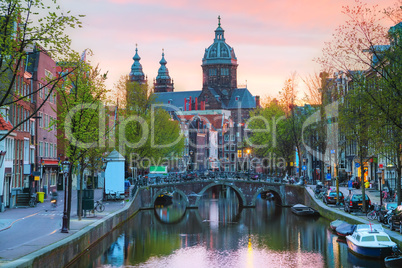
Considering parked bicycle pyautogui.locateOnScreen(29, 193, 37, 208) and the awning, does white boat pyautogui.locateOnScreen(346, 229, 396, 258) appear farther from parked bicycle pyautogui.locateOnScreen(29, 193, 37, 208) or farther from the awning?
the awning

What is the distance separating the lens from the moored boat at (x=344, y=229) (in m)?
42.2

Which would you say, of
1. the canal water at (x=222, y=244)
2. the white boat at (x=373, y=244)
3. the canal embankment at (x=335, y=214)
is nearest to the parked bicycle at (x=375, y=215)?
the canal embankment at (x=335, y=214)

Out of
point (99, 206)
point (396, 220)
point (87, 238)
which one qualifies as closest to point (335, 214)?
point (396, 220)

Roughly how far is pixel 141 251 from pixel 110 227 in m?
5.81

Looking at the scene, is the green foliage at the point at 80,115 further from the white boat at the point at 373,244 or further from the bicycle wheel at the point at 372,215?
the bicycle wheel at the point at 372,215

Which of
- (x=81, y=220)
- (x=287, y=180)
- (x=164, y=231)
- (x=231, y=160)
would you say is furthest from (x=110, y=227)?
(x=231, y=160)

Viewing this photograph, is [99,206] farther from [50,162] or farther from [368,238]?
[368,238]

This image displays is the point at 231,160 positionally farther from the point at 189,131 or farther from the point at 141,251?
the point at 141,251

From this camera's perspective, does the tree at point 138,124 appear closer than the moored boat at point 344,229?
No

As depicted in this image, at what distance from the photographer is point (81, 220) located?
41.3 m

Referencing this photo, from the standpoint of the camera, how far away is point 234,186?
260 feet

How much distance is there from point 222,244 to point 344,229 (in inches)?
340

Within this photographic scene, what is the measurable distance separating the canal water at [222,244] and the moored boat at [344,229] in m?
0.66

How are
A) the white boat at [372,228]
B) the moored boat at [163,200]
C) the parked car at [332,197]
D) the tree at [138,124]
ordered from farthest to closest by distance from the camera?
the moored boat at [163,200]
the tree at [138,124]
the parked car at [332,197]
the white boat at [372,228]
